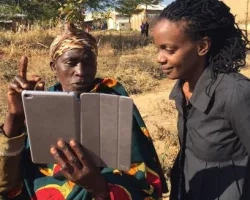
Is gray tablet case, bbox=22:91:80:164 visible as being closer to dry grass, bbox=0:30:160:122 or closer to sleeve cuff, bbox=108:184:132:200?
sleeve cuff, bbox=108:184:132:200

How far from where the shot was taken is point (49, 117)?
51.4 inches

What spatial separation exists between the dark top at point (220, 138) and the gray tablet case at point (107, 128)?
373 millimetres

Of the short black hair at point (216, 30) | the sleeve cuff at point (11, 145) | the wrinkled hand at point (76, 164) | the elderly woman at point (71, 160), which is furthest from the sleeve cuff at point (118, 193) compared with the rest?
the short black hair at point (216, 30)

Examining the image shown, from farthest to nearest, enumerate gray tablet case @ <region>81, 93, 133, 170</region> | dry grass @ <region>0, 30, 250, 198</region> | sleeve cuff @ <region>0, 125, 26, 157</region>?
dry grass @ <region>0, 30, 250, 198</region>
sleeve cuff @ <region>0, 125, 26, 157</region>
gray tablet case @ <region>81, 93, 133, 170</region>

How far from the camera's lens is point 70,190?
160cm

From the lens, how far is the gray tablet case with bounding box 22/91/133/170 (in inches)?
49.3

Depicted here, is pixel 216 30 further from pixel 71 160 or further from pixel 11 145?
pixel 11 145

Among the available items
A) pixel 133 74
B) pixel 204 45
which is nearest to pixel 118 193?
pixel 204 45


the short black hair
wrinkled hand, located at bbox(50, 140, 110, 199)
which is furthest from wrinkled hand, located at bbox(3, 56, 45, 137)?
the short black hair

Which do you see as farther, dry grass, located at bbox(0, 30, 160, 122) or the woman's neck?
dry grass, located at bbox(0, 30, 160, 122)

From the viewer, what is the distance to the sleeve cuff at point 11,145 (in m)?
1.55

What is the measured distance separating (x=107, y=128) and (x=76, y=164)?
14cm

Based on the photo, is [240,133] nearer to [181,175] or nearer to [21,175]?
[181,175]

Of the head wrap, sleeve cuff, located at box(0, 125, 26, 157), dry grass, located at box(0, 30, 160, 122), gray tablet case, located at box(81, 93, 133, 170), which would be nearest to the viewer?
gray tablet case, located at box(81, 93, 133, 170)
